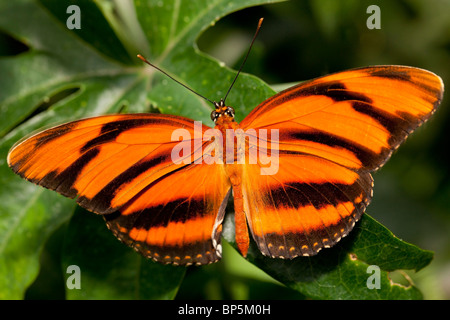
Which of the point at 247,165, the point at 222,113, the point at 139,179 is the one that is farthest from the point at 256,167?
the point at 139,179

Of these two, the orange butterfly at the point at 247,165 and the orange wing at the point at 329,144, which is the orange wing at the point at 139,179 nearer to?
the orange butterfly at the point at 247,165

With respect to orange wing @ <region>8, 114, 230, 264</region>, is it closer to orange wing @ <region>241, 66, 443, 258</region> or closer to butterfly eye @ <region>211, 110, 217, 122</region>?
butterfly eye @ <region>211, 110, 217, 122</region>

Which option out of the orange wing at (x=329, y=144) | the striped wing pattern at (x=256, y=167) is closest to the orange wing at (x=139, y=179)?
the striped wing pattern at (x=256, y=167)

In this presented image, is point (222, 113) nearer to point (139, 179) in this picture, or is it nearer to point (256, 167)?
point (256, 167)

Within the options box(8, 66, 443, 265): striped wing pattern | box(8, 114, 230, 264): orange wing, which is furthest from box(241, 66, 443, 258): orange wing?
box(8, 114, 230, 264): orange wing
